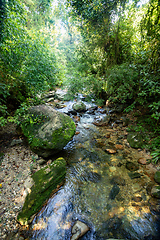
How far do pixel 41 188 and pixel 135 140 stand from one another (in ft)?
13.1

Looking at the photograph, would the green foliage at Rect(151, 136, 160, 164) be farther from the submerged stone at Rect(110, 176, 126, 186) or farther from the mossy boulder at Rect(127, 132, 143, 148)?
the submerged stone at Rect(110, 176, 126, 186)

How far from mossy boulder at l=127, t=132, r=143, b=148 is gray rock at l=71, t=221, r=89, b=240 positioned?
3.40 m

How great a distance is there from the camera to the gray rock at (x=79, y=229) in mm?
2139

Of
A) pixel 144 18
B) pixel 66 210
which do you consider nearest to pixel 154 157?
pixel 66 210

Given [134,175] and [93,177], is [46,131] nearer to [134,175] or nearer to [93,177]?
[93,177]

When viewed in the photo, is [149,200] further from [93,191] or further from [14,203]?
[14,203]

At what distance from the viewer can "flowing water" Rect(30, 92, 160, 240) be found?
223 cm

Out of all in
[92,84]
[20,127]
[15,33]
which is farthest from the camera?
[92,84]

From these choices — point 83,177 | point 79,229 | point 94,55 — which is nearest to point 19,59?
point 83,177

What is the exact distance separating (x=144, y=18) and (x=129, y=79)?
105 inches

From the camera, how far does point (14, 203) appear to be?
2545mm

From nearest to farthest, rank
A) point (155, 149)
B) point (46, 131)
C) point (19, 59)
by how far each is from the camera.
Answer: point (19, 59) < point (46, 131) < point (155, 149)

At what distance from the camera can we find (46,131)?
3.87 meters

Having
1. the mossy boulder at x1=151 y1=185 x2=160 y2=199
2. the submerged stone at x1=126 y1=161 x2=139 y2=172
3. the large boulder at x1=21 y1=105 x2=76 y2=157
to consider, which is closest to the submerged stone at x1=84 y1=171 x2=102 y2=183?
the submerged stone at x1=126 y1=161 x2=139 y2=172
